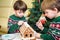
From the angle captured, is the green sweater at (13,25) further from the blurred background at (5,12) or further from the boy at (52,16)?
the blurred background at (5,12)

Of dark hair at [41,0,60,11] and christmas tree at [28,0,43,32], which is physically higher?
dark hair at [41,0,60,11]

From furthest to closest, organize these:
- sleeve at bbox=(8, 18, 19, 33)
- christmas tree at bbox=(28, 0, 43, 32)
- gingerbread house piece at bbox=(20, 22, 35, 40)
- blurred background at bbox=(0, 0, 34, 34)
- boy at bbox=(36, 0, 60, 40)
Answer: blurred background at bbox=(0, 0, 34, 34), christmas tree at bbox=(28, 0, 43, 32), sleeve at bbox=(8, 18, 19, 33), gingerbread house piece at bbox=(20, 22, 35, 40), boy at bbox=(36, 0, 60, 40)

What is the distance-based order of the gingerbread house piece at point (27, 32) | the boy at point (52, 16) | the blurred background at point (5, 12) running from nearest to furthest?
1. the boy at point (52, 16)
2. the gingerbread house piece at point (27, 32)
3. the blurred background at point (5, 12)

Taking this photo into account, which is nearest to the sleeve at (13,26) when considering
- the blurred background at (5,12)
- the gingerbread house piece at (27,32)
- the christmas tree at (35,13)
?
the gingerbread house piece at (27,32)

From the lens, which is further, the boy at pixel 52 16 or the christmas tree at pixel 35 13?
the christmas tree at pixel 35 13

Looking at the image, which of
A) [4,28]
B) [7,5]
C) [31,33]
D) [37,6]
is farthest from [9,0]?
[31,33]

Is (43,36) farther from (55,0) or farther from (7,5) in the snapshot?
(7,5)

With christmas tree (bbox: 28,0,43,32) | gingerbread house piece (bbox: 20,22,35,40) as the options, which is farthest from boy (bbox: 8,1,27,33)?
christmas tree (bbox: 28,0,43,32)

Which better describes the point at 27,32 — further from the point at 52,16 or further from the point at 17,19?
the point at 17,19

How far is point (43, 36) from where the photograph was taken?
Answer: 70.2 inches

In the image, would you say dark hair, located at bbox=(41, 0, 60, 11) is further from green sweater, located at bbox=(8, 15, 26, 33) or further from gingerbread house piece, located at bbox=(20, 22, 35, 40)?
green sweater, located at bbox=(8, 15, 26, 33)

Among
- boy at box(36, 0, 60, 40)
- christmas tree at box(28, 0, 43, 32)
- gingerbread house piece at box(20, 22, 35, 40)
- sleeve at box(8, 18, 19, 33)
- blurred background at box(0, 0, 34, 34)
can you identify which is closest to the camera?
boy at box(36, 0, 60, 40)

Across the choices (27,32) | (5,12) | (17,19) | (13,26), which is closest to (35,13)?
(17,19)

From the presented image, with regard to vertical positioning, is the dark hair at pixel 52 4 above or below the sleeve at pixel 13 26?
above
